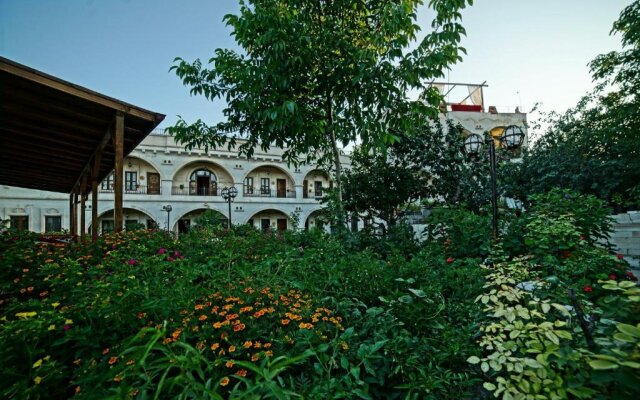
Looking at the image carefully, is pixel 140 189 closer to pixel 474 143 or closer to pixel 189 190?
pixel 189 190

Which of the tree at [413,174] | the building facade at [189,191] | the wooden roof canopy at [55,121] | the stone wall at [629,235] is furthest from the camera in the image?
the building facade at [189,191]

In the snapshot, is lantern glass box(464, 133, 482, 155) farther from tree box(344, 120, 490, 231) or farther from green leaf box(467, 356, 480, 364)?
green leaf box(467, 356, 480, 364)

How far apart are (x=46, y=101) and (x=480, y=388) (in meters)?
6.88

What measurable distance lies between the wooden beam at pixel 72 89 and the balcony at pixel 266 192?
766 inches

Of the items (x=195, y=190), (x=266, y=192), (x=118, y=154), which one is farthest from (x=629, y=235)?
(x=195, y=190)

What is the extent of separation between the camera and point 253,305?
1946 mm

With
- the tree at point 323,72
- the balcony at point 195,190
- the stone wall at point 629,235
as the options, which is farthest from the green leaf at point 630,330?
the balcony at point 195,190

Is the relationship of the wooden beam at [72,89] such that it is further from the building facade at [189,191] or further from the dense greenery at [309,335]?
the building facade at [189,191]

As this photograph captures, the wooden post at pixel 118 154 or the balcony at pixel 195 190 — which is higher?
the balcony at pixel 195 190

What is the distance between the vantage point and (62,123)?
557 centimetres

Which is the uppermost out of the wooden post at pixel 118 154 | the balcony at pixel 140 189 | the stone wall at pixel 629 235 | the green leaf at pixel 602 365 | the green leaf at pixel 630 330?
the balcony at pixel 140 189

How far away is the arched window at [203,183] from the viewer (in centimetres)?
2311

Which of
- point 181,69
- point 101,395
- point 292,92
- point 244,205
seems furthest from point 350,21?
point 244,205

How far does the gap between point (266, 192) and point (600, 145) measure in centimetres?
2141
